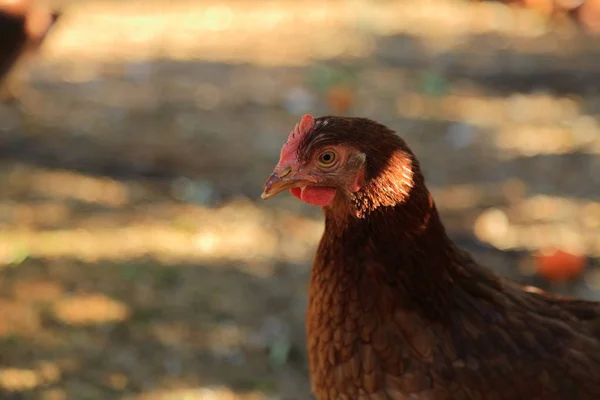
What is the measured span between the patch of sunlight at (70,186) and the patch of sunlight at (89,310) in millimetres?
747

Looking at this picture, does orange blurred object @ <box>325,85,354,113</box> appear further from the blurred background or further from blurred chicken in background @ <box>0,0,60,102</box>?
blurred chicken in background @ <box>0,0,60,102</box>

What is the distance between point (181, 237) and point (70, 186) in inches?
31.1

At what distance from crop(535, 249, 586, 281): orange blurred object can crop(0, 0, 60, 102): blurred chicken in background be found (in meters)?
2.98

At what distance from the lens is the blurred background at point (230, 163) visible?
325cm

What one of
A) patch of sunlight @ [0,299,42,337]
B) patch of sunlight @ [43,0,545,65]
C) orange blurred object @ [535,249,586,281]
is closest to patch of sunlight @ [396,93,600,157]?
patch of sunlight @ [43,0,545,65]

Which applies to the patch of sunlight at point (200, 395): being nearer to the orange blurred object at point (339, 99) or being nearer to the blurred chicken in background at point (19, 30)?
the orange blurred object at point (339, 99)

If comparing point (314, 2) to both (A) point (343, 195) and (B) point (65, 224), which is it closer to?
(B) point (65, 224)

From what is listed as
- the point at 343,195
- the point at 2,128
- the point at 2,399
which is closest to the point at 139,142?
the point at 2,128

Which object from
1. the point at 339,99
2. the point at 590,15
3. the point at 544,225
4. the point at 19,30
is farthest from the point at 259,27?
the point at 544,225

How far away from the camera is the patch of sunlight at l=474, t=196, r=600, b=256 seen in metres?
3.79

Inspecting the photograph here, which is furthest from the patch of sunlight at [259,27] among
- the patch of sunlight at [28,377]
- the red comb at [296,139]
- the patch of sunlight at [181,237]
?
the red comb at [296,139]

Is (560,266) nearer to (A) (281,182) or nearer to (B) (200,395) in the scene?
(B) (200,395)

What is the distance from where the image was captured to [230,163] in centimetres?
447

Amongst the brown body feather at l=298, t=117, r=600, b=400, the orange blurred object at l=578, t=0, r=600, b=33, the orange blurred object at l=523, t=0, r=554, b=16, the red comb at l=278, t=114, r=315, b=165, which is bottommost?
the brown body feather at l=298, t=117, r=600, b=400
